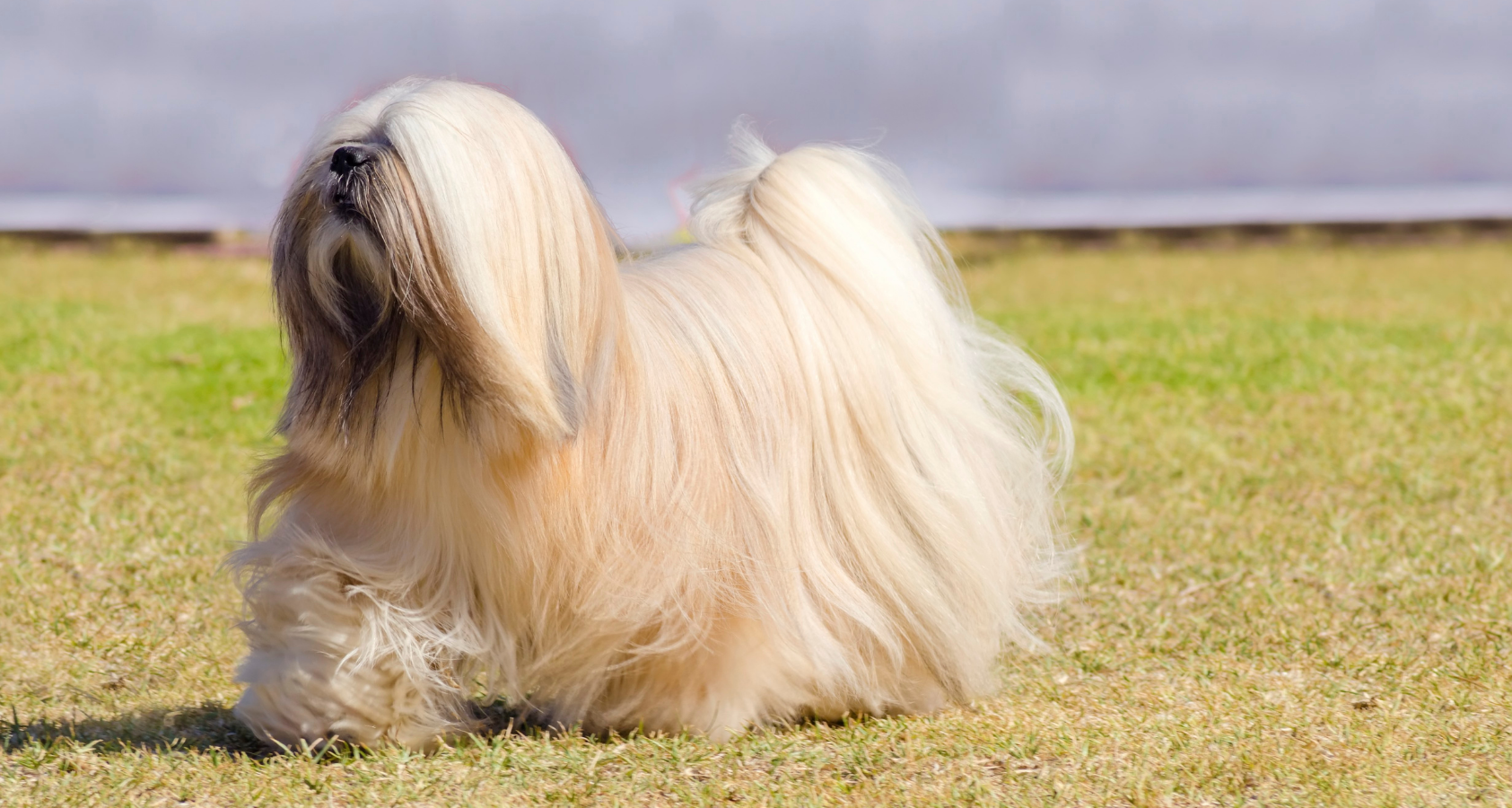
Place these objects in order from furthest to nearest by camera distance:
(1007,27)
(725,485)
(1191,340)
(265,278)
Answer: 1. (1007,27)
2. (265,278)
3. (1191,340)
4. (725,485)

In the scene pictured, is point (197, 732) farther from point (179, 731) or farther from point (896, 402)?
point (896, 402)

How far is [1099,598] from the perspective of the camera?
14.0 ft

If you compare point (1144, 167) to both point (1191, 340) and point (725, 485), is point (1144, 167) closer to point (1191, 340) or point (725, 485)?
point (1191, 340)

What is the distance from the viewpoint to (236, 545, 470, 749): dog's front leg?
2.76 meters

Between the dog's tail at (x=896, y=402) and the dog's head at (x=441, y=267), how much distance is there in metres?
0.60

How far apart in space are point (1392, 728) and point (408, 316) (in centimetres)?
203

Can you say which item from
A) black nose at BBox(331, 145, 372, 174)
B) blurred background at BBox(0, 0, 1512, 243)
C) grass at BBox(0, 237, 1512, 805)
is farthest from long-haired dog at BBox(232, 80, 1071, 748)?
blurred background at BBox(0, 0, 1512, 243)

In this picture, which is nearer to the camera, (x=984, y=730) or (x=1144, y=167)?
(x=984, y=730)

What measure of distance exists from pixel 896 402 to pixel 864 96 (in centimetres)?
888

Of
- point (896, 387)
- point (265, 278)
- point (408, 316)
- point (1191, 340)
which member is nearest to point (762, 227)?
point (896, 387)

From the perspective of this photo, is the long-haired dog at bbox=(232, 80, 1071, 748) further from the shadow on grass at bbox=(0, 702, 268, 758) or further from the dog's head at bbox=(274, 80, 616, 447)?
the shadow on grass at bbox=(0, 702, 268, 758)

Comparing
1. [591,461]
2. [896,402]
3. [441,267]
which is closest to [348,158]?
[441,267]

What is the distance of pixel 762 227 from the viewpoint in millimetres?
3352

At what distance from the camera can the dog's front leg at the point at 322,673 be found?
9.06 ft
